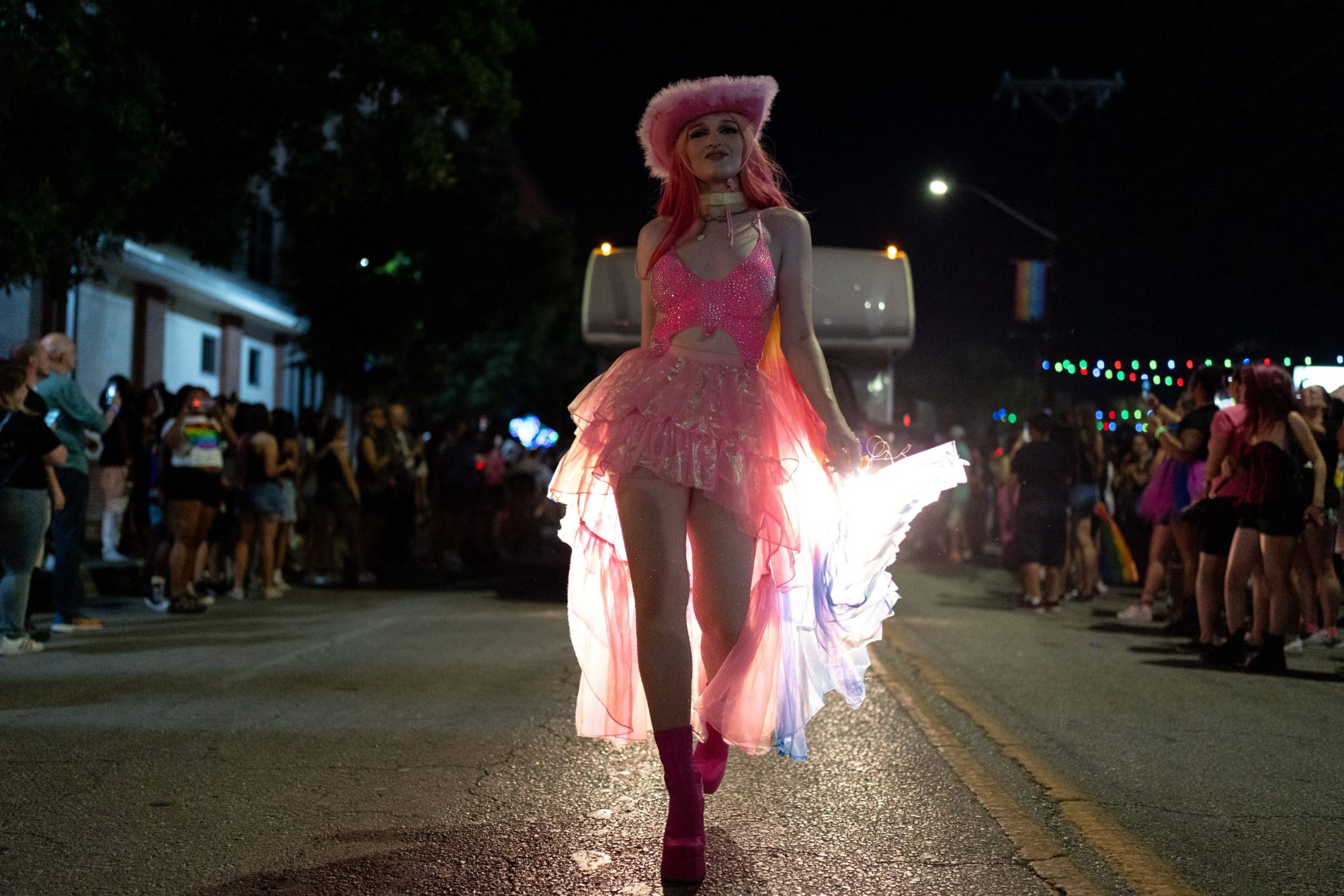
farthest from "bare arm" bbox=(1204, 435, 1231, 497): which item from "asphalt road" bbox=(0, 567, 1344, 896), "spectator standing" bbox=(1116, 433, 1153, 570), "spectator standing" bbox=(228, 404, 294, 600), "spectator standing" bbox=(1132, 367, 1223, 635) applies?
"spectator standing" bbox=(228, 404, 294, 600)

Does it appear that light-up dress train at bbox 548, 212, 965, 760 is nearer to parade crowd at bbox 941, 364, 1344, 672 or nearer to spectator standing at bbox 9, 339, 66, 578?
parade crowd at bbox 941, 364, 1344, 672

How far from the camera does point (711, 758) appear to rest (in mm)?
3986

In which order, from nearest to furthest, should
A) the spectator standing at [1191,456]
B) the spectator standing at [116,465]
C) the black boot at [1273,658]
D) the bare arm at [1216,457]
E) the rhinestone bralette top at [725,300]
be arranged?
the rhinestone bralette top at [725,300] → the black boot at [1273,658] → the bare arm at [1216,457] → the spectator standing at [1191,456] → the spectator standing at [116,465]

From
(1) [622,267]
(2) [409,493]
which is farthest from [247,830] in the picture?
(2) [409,493]

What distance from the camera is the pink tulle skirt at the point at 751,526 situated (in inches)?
145

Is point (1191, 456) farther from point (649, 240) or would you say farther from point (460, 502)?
point (460, 502)

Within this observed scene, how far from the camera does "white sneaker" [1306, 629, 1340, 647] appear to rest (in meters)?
9.51

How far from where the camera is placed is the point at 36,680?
278 inches

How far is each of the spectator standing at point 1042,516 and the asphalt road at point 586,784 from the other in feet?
12.8

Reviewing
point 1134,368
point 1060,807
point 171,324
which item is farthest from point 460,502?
point 1134,368

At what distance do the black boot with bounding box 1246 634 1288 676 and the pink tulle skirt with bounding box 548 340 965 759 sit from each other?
476 cm

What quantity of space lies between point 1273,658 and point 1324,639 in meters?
1.80

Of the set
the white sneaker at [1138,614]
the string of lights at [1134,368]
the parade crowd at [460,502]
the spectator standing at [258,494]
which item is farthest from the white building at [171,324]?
the string of lights at [1134,368]

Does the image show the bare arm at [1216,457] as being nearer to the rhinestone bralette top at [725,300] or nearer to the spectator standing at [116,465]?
the rhinestone bralette top at [725,300]
